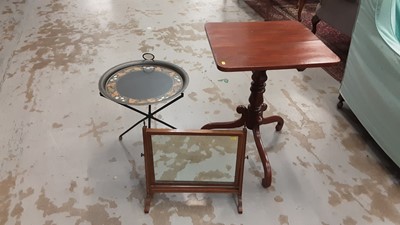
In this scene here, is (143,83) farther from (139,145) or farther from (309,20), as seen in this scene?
(309,20)

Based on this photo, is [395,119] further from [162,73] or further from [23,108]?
[23,108]

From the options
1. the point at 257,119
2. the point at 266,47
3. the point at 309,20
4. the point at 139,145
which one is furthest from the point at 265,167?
the point at 309,20

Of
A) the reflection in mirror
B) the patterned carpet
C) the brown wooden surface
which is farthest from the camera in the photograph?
the patterned carpet

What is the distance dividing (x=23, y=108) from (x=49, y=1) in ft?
6.94

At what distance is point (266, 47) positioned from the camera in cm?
146

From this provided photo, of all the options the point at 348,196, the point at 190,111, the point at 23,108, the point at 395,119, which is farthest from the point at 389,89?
the point at 23,108

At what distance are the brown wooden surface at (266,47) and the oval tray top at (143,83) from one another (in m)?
0.26

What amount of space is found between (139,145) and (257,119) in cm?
64

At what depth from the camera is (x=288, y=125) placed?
2.00 m

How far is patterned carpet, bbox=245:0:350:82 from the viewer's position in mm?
2622

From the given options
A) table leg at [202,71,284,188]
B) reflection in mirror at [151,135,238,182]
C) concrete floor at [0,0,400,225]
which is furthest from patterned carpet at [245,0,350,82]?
reflection in mirror at [151,135,238,182]

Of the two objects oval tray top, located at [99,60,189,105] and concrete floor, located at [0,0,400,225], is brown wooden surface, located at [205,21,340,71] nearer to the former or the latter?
oval tray top, located at [99,60,189,105]

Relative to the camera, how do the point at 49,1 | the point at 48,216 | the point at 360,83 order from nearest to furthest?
the point at 48,216, the point at 360,83, the point at 49,1

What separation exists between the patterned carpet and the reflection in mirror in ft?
4.41
